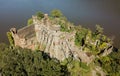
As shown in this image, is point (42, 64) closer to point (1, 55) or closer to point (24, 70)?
point (24, 70)

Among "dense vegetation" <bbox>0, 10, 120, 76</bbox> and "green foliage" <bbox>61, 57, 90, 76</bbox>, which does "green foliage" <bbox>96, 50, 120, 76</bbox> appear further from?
"green foliage" <bbox>61, 57, 90, 76</bbox>

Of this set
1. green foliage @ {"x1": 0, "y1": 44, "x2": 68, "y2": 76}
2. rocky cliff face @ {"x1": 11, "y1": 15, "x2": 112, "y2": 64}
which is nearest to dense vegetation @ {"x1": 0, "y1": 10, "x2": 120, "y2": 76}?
green foliage @ {"x1": 0, "y1": 44, "x2": 68, "y2": 76}

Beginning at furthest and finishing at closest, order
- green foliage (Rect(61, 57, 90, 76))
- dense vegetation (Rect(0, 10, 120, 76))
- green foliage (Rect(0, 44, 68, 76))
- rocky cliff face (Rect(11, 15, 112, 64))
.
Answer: rocky cliff face (Rect(11, 15, 112, 64)) → green foliage (Rect(61, 57, 90, 76)) → dense vegetation (Rect(0, 10, 120, 76)) → green foliage (Rect(0, 44, 68, 76))

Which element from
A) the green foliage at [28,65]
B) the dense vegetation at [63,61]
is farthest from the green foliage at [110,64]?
the green foliage at [28,65]

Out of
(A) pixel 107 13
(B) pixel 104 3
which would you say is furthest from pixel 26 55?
(B) pixel 104 3

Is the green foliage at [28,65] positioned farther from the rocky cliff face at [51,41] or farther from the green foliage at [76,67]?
the rocky cliff face at [51,41]
